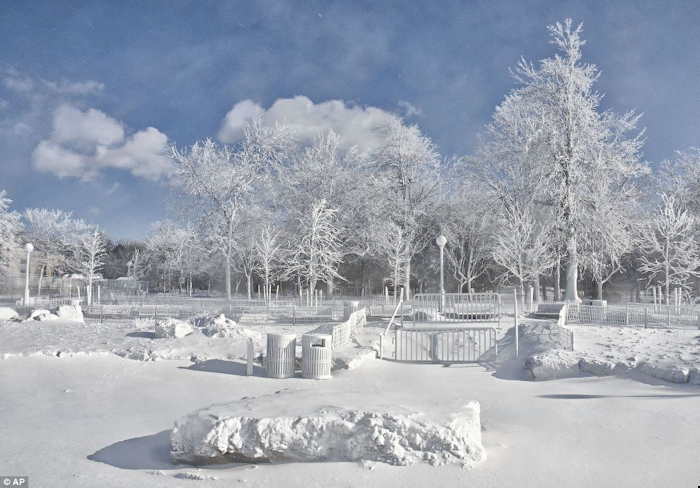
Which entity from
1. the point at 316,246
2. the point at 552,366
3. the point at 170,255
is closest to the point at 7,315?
the point at 316,246

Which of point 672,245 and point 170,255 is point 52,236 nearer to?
point 170,255

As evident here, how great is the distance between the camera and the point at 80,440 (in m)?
7.62

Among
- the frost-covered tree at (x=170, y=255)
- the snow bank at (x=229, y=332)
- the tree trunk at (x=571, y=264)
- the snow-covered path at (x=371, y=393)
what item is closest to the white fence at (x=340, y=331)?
the snow-covered path at (x=371, y=393)

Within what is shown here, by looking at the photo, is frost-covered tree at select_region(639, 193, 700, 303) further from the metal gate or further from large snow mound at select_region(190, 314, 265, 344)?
large snow mound at select_region(190, 314, 265, 344)

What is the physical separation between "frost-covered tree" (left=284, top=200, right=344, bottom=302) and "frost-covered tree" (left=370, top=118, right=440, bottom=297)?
3974 mm

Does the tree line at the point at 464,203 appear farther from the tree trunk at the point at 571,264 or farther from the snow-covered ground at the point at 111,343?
the snow-covered ground at the point at 111,343

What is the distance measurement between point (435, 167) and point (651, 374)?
29.5 meters

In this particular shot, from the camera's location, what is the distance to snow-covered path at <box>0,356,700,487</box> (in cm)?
612

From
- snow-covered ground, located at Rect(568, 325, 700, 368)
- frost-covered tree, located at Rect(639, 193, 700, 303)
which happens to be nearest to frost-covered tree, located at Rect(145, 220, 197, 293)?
snow-covered ground, located at Rect(568, 325, 700, 368)

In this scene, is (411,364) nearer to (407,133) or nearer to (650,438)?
(650,438)

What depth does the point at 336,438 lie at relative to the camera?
651 cm

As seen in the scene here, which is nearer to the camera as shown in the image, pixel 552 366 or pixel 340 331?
pixel 552 366

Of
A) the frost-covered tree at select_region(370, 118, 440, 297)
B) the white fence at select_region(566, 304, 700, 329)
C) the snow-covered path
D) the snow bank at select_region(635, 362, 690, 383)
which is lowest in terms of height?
the snow-covered path

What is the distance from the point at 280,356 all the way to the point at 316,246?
78.8ft
